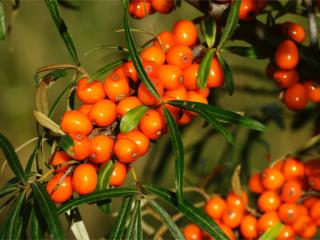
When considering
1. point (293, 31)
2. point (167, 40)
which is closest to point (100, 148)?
point (167, 40)

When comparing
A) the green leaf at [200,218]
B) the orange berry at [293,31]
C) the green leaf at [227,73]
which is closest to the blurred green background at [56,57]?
the orange berry at [293,31]

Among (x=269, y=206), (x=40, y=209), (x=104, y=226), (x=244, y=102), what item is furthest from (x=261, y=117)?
(x=40, y=209)

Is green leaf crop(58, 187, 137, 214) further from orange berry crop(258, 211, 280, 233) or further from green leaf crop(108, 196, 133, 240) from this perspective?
orange berry crop(258, 211, 280, 233)

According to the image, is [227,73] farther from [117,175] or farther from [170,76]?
[117,175]

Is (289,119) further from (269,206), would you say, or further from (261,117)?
(269,206)

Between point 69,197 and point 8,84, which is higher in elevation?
point 69,197

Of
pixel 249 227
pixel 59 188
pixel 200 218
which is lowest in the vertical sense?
pixel 249 227
